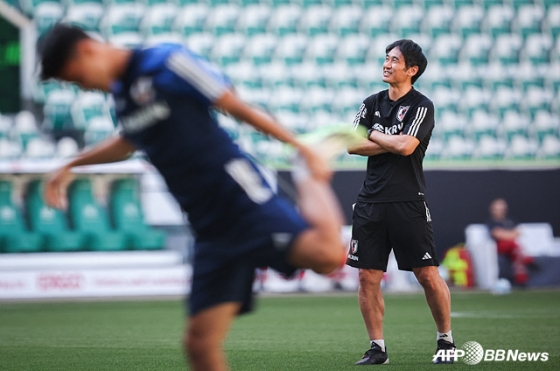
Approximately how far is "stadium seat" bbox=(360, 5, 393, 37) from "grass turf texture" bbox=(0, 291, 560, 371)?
858 centimetres

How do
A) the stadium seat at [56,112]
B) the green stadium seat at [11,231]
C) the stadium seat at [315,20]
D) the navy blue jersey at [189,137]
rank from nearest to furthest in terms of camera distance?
1. the navy blue jersey at [189,137]
2. the green stadium seat at [11,231]
3. the stadium seat at [56,112]
4. the stadium seat at [315,20]

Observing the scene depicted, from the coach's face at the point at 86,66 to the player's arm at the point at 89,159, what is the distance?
53 centimetres

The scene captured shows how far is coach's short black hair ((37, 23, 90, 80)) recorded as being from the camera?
11.6ft

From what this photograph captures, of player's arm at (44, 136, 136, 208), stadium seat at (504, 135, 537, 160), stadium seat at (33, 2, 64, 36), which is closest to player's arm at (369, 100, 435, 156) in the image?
player's arm at (44, 136, 136, 208)

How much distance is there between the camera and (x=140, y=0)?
63.9 ft

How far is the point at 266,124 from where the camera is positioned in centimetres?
346

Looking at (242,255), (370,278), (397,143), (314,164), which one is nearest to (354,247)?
(370,278)

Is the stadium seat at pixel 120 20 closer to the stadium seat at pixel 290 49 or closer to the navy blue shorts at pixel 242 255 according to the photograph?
the stadium seat at pixel 290 49

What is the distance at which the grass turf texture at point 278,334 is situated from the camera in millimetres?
6527

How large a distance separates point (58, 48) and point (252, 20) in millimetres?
16531

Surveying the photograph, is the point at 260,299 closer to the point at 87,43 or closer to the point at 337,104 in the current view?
the point at 337,104

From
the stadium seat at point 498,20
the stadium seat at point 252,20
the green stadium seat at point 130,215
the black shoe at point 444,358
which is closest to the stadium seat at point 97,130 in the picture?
the green stadium seat at point 130,215

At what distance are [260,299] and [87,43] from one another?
36.3 feet

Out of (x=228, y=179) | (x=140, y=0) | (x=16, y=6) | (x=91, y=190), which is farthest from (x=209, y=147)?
(x=140, y=0)
